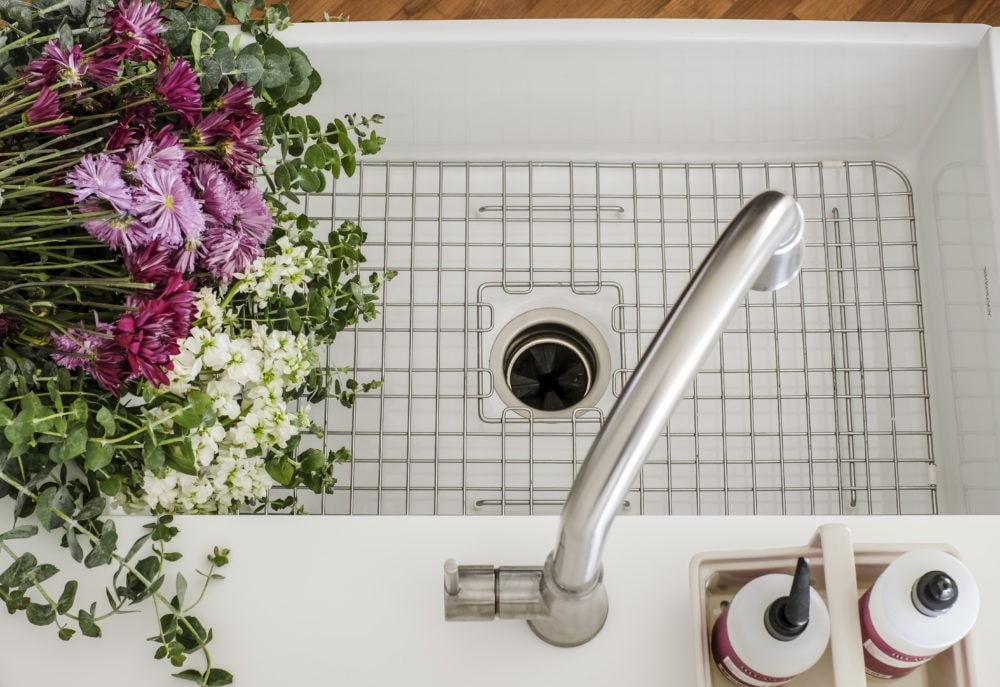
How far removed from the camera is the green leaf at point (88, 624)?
1.86 ft

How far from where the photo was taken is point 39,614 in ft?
1.89

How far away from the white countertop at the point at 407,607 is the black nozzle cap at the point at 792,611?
0.10 meters

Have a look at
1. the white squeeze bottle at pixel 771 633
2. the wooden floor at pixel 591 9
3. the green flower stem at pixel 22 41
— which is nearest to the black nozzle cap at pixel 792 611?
the white squeeze bottle at pixel 771 633

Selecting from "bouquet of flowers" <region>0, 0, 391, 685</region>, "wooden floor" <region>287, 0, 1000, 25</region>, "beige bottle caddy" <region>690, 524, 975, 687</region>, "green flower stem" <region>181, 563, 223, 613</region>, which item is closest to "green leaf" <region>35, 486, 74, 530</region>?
"bouquet of flowers" <region>0, 0, 391, 685</region>

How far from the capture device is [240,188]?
0.63 meters

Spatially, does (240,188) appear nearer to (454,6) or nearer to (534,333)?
(534,333)

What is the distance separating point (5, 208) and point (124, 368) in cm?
14

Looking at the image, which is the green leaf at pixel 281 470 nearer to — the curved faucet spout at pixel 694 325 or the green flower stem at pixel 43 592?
the green flower stem at pixel 43 592

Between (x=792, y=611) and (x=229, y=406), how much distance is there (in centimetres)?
40

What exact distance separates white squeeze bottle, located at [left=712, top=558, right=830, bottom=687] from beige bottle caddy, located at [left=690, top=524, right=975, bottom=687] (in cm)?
1

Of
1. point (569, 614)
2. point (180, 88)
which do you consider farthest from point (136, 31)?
point (569, 614)

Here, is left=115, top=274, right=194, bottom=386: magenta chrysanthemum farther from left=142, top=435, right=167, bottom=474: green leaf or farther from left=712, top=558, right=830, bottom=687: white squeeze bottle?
left=712, top=558, right=830, bottom=687: white squeeze bottle

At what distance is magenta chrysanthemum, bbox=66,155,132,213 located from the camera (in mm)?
521

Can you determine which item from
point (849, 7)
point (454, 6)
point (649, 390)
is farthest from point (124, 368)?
point (849, 7)
